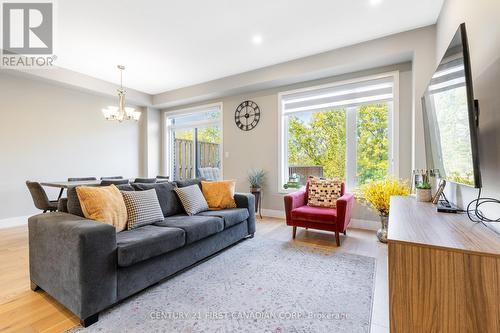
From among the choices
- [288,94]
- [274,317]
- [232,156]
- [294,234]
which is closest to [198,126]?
[232,156]

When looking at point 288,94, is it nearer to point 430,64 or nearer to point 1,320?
point 430,64

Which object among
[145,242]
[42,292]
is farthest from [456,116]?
[42,292]

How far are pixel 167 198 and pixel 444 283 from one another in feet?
8.70

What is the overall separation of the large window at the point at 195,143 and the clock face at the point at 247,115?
0.54 meters

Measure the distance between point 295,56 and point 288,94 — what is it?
76 centimetres

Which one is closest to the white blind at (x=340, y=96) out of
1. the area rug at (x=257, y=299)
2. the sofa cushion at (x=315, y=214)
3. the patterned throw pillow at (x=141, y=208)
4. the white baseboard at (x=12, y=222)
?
the sofa cushion at (x=315, y=214)

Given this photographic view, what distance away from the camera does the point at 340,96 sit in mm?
4078

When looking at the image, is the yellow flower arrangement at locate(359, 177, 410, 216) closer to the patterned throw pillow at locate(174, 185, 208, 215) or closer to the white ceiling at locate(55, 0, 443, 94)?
the white ceiling at locate(55, 0, 443, 94)

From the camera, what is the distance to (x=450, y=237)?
1.08 m

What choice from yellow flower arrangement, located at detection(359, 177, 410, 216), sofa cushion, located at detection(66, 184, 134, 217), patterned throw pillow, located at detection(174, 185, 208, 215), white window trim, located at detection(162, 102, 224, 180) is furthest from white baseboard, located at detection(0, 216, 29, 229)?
yellow flower arrangement, located at detection(359, 177, 410, 216)

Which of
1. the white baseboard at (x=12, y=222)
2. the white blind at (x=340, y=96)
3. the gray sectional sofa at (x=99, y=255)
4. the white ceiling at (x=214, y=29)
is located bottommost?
the white baseboard at (x=12, y=222)

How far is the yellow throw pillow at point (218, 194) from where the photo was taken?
10.7ft

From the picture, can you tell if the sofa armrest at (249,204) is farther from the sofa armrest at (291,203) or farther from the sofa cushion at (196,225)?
the sofa cushion at (196,225)

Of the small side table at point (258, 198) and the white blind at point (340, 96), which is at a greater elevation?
the white blind at point (340, 96)
